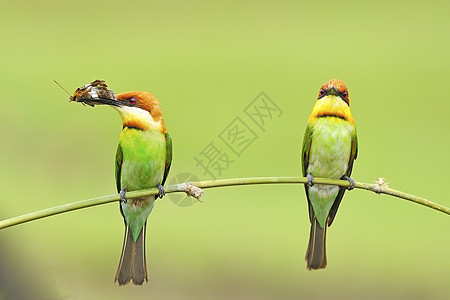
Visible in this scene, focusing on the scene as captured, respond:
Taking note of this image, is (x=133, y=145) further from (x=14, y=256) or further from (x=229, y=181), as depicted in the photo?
(x=14, y=256)

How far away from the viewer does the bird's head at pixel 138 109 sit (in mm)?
873

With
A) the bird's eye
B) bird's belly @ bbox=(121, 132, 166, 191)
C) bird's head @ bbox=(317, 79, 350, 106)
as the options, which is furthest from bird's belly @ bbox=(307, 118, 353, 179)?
the bird's eye

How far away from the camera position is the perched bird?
109cm

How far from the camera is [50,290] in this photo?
190 cm

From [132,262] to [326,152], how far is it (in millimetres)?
568

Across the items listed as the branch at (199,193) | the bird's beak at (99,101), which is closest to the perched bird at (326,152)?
the branch at (199,193)

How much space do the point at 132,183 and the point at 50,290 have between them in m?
0.96

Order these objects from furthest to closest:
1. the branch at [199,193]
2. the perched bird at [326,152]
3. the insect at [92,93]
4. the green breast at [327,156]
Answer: the green breast at [327,156] → the perched bird at [326,152] → the insect at [92,93] → the branch at [199,193]

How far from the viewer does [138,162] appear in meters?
1.08

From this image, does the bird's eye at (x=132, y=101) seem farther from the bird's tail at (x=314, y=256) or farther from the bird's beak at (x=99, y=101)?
the bird's tail at (x=314, y=256)

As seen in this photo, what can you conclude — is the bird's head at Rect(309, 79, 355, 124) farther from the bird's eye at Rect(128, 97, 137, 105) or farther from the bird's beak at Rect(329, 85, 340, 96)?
the bird's eye at Rect(128, 97, 137, 105)

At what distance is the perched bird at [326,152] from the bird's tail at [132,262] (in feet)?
0.96

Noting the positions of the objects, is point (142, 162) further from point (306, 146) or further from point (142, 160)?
point (306, 146)

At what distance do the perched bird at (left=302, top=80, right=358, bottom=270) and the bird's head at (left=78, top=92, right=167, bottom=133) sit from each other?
293 mm
